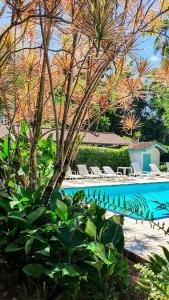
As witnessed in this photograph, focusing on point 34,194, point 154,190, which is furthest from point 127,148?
point 34,194

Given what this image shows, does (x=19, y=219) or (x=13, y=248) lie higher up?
(x=19, y=219)

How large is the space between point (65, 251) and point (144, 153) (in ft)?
89.8

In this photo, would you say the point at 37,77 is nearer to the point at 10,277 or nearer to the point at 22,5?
the point at 22,5

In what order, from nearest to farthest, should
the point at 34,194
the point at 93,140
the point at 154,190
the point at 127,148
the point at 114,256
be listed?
the point at 114,256, the point at 34,194, the point at 154,190, the point at 127,148, the point at 93,140

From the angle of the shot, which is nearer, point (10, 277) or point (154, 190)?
point (10, 277)

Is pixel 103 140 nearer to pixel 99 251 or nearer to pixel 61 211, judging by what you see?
pixel 61 211

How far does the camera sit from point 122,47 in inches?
141

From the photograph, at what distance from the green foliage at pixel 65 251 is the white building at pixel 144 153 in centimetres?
2623

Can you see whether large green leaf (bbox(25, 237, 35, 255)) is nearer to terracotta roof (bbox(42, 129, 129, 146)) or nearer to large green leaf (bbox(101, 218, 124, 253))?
large green leaf (bbox(101, 218, 124, 253))

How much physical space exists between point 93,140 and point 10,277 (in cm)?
2795

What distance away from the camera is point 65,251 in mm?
3152

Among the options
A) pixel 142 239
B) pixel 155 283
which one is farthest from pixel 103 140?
pixel 155 283

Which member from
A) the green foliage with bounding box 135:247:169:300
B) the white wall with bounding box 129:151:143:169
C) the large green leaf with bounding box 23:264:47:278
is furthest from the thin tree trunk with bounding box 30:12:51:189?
the white wall with bounding box 129:151:143:169

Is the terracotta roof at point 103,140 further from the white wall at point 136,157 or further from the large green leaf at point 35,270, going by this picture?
the large green leaf at point 35,270
